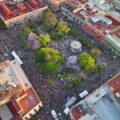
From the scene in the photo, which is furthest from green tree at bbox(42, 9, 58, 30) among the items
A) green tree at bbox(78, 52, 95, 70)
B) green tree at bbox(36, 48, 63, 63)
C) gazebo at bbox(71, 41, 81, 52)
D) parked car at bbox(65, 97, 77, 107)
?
parked car at bbox(65, 97, 77, 107)

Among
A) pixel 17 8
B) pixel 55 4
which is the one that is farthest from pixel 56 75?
pixel 17 8

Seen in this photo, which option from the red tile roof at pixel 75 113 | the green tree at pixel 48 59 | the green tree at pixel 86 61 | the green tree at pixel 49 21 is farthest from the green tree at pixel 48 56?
the red tile roof at pixel 75 113

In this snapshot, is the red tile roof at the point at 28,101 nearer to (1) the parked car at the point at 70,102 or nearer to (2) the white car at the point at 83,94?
(1) the parked car at the point at 70,102

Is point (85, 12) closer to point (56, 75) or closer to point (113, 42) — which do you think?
point (113, 42)

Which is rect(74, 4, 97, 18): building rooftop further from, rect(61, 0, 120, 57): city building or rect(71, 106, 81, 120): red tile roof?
rect(71, 106, 81, 120): red tile roof

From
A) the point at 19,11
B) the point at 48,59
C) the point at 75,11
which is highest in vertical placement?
the point at 19,11

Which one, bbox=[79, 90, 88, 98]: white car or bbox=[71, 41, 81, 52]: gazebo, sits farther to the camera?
bbox=[71, 41, 81, 52]: gazebo

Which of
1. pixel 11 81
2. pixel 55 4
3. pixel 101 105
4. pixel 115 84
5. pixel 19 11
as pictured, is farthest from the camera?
pixel 55 4

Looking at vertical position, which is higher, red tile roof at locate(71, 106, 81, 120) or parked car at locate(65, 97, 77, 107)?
red tile roof at locate(71, 106, 81, 120)
